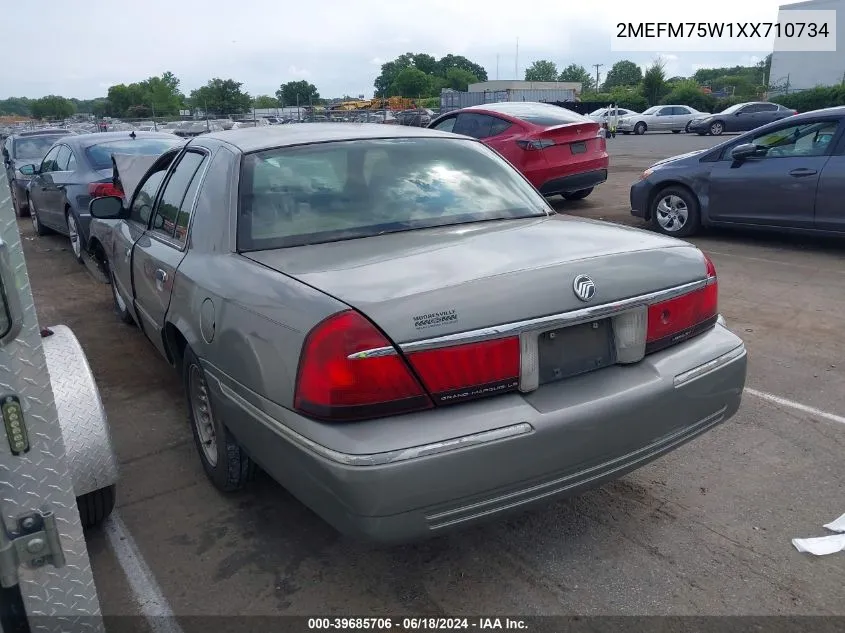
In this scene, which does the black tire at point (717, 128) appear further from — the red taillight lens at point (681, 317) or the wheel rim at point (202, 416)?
the wheel rim at point (202, 416)

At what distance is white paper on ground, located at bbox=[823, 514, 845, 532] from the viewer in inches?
118

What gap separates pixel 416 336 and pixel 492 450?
17.2 inches

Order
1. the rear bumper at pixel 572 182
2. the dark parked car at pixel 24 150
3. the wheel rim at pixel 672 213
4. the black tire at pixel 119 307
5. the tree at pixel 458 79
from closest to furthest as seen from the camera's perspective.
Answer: the black tire at pixel 119 307 < the wheel rim at pixel 672 213 < the rear bumper at pixel 572 182 < the dark parked car at pixel 24 150 < the tree at pixel 458 79

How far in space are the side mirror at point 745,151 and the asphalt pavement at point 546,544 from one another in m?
4.44

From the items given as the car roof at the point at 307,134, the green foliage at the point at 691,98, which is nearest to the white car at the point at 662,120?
the green foliage at the point at 691,98

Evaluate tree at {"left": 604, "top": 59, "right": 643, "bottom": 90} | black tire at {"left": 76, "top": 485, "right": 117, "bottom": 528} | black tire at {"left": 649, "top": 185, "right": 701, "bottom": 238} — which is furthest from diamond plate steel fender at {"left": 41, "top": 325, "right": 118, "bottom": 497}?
tree at {"left": 604, "top": 59, "right": 643, "bottom": 90}

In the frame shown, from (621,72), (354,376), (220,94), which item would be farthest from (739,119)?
(621,72)

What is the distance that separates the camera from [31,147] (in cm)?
1476

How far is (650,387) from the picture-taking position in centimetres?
266

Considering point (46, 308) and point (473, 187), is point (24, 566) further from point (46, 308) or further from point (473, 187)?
point (46, 308)

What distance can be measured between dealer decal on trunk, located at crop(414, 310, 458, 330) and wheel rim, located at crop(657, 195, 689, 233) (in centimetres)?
741

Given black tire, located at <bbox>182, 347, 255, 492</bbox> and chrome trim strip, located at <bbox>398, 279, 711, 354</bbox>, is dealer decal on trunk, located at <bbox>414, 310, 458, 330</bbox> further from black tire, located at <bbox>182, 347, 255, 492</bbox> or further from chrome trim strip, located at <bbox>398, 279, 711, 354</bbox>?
black tire, located at <bbox>182, 347, 255, 492</bbox>

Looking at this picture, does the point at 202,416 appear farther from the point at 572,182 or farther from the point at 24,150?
the point at 24,150

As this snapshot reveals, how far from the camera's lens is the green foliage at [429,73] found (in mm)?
107938
